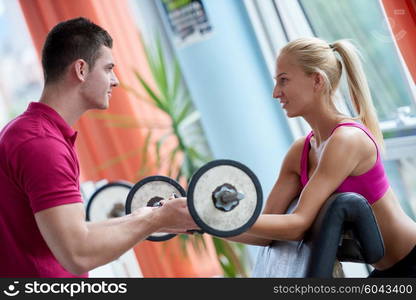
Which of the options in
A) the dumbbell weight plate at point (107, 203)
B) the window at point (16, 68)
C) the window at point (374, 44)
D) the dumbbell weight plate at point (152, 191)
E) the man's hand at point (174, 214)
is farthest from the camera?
the window at point (16, 68)

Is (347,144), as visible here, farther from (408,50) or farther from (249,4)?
(249,4)

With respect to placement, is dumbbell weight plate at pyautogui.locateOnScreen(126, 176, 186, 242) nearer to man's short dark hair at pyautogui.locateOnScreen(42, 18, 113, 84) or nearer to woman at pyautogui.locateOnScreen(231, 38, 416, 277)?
woman at pyautogui.locateOnScreen(231, 38, 416, 277)

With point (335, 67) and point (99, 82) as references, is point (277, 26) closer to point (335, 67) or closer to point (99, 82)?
point (335, 67)

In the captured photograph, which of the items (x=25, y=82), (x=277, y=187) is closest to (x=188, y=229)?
(x=277, y=187)

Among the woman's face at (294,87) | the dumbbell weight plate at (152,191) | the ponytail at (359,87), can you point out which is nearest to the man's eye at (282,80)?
the woman's face at (294,87)

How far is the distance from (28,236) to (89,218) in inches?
38.4

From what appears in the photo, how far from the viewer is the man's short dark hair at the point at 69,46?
209 cm

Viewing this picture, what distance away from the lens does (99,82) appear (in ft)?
7.07

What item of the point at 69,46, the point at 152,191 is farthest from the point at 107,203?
the point at 69,46

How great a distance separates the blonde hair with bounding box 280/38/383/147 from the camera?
2316 mm

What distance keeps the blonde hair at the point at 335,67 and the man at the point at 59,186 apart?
70cm

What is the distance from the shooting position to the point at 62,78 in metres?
2.08

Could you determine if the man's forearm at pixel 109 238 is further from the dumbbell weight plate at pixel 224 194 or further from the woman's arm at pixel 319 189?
the woman's arm at pixel 319 189

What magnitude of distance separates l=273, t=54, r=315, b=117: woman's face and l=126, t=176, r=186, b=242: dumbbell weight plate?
519mm
